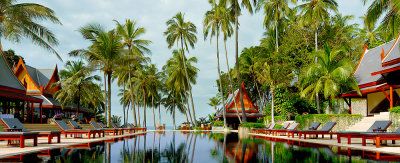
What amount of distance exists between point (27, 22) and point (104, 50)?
7.05 metres

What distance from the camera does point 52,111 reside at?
120 feet

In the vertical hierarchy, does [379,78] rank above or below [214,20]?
below

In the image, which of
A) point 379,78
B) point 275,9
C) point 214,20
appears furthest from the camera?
point 275,9

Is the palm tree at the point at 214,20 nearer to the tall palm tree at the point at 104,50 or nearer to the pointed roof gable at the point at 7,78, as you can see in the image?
the tall palm tree at the point at 104,50

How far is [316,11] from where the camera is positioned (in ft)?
91.2

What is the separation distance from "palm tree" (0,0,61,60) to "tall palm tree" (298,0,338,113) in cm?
2136

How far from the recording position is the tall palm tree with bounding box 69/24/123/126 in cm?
2280

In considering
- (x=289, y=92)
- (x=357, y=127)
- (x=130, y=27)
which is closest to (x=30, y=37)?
(x=130, y=27)

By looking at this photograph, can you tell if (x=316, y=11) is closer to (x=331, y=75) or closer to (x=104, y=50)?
(x=331, y=75)

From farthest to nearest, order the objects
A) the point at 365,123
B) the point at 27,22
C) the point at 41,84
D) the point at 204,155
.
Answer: the point at 41,84, the point at 365,123, the point at 27,22, the point at 204,155

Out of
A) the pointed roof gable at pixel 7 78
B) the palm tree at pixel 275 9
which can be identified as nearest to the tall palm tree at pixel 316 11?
the palm tree at pixel 275 9

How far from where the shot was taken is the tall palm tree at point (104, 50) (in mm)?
22797

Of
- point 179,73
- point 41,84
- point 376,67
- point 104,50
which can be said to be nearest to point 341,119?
point 376,67

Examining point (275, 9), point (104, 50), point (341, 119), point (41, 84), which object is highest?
point (275, 9)
